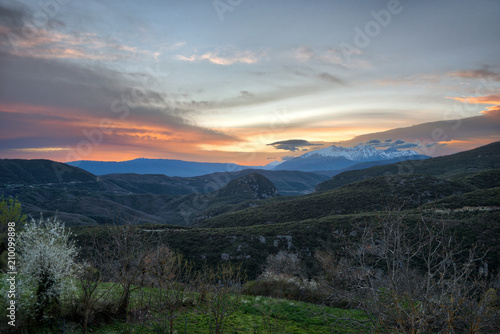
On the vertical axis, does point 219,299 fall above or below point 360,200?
above

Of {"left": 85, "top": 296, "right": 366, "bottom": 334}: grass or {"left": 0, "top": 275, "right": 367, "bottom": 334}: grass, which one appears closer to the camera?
{"left": 0, "top": 275, "right": 367, "bottom": 334}: grass

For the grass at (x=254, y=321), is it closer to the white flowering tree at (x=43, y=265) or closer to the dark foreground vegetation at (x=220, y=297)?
the dark foreground vegetation at (x=220, y=297)

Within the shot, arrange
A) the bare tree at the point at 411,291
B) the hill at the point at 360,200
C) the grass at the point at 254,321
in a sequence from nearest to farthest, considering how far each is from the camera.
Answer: the bare tree at the point at 411,291, the grass at the point at 254,321, the hill at the point at 360,200

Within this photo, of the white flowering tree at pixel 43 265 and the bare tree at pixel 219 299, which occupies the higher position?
the white flowering tree at pixel 43 265

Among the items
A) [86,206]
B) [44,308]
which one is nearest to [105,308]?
[44,308]

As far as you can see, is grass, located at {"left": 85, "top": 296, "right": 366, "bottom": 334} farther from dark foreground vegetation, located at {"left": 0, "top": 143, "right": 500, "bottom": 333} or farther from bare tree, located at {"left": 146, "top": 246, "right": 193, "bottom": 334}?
bare tree, located at {"left": 146, "top": 246, "right": 193, "bottom": 334}

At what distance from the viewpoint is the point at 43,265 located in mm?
10406

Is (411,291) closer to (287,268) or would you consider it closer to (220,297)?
(220,297)

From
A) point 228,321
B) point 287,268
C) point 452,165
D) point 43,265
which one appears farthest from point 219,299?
point 452,165

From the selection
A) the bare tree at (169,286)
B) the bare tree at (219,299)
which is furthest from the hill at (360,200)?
the bare tree at (219,299)

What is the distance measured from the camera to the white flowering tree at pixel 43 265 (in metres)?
10.3

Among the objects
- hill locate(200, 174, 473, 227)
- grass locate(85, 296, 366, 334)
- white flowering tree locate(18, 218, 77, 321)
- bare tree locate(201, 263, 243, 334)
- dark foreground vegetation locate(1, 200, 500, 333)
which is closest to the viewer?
dark foreground vegetation locate(1, 200, 500, 333)

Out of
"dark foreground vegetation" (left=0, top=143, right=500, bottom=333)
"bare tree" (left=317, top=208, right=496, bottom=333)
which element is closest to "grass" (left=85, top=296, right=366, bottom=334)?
"dark foreground vegetation" (left=0, top=143, right=500, bottom=333)

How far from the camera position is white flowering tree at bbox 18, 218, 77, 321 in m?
10.3
